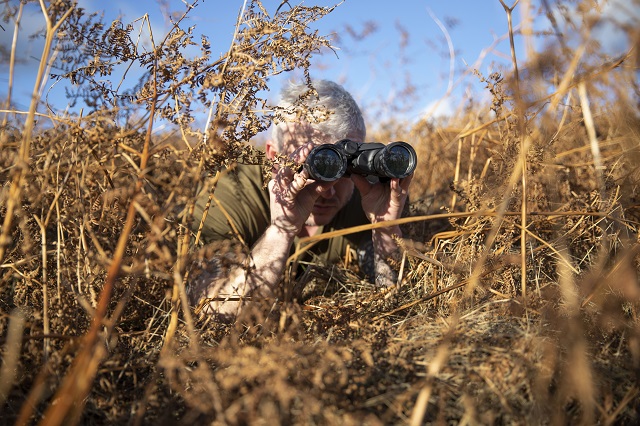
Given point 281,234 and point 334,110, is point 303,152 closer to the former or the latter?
point 281,234

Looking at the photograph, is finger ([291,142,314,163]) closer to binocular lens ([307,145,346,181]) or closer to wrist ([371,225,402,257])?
binocular lens ([307,145,346,181])

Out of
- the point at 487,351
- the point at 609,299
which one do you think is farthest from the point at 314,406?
the point at 609,299

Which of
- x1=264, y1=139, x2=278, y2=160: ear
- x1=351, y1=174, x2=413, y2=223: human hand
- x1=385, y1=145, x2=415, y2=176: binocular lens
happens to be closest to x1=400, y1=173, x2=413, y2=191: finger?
x1=351, y1=174, x2=413, y2=223: human hand

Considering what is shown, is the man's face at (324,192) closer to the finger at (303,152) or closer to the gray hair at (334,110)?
the gray hair at (334,110)

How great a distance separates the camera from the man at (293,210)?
5.43 ft

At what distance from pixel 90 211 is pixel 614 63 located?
134 centimetres

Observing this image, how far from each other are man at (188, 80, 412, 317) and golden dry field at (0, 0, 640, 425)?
0.62 feet

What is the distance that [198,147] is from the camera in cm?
126

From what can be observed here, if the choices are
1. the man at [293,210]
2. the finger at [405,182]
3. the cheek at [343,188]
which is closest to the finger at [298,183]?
the man at [293,210]

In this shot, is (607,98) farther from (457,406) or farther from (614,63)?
(457,406)

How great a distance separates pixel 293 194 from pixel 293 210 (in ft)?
A: 0.28

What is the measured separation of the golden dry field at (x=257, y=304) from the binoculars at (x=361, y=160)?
25cm

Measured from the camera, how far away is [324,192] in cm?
210

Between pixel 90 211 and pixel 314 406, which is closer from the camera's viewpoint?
pixel 314 406
